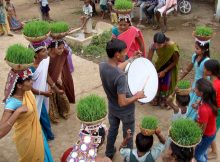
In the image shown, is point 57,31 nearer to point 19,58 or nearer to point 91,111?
point 19,58

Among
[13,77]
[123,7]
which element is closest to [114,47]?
[13,77]

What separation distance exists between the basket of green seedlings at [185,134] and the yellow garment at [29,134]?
58.6 inches

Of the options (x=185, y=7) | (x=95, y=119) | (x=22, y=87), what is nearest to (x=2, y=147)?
(x=22, y=87)

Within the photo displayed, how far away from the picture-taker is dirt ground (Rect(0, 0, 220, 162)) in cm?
489

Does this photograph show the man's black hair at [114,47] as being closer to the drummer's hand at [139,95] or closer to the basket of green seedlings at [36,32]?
the drummer's hand at [139,95]

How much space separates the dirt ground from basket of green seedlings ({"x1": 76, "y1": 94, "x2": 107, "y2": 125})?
1.79 meters

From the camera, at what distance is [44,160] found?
147 inches

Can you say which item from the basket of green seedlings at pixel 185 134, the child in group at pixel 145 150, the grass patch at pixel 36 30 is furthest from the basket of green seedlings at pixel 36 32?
the basket of green seedlings at pixel 185 134

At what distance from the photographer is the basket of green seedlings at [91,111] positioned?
9.12 ft

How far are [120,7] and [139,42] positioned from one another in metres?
0.63

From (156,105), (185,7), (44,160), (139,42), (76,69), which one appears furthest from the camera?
(185,7)

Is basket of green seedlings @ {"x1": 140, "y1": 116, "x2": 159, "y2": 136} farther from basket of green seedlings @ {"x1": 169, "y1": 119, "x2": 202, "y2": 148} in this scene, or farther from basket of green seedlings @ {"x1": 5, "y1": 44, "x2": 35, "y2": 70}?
basket of green seedlings @ {"x1": 5, "y1": 44, "x2": 35, "y2": 70}

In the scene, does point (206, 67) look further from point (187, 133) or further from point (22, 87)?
point (22, 87)

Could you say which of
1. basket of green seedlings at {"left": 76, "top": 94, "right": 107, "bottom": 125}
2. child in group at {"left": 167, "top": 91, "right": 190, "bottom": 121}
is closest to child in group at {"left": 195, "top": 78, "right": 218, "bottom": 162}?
child in group at {"left": 167, "top": 91, "right": 190, "bottom": 121}
